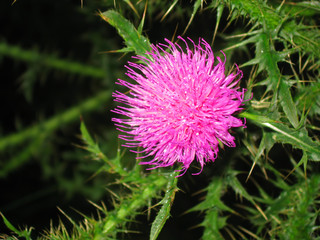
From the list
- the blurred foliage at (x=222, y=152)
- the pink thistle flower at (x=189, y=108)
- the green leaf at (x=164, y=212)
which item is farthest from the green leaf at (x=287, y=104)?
the green leaf at (x=164, y=212)

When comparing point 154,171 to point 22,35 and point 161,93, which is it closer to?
point 161,93

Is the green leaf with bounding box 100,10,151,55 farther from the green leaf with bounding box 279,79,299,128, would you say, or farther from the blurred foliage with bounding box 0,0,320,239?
the green leaf with bounding box 279,79,299,128

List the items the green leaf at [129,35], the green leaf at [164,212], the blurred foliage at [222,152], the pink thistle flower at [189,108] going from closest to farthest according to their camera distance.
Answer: the green leaf at [164,212] → the pink thistle flower at [189,108] → the blurred foliage at [222,152] → the green leaf at [129,35]

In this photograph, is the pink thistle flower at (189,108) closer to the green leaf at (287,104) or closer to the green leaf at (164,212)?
the green leaf at (164,212)

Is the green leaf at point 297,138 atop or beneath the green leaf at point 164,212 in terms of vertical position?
atop

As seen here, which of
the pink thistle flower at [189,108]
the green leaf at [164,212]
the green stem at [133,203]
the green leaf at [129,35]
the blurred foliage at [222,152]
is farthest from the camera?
the green stem at [133,203]

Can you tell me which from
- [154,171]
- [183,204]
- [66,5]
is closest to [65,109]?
[66,5]
